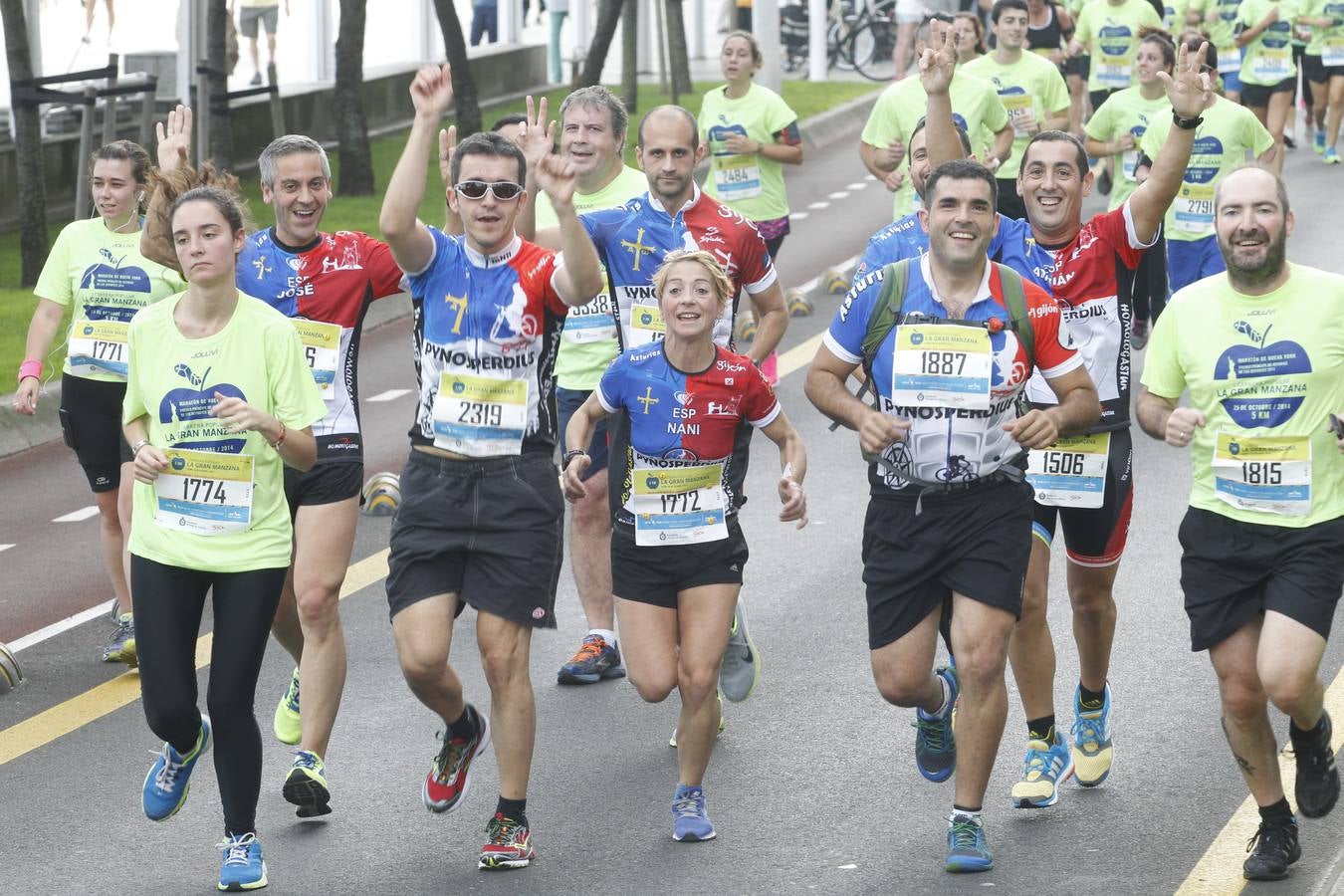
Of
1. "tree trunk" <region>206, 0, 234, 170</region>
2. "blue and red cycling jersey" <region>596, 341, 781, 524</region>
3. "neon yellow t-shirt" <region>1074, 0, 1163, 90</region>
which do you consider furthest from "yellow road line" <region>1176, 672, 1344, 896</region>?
"tree trunk" <region>206, 0, 234, 170</region>

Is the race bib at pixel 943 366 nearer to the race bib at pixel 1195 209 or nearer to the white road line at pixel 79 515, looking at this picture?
the white road line at pixel 79 515

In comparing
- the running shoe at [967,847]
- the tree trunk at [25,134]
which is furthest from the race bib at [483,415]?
the tree trunk at [25,134]

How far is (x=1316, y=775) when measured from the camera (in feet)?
21.3

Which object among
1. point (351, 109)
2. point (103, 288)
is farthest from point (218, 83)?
point (103, 288)

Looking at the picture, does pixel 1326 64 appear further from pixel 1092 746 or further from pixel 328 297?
pixel 328 297

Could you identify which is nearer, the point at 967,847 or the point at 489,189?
the point at 967,847

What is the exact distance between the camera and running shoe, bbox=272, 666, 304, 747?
7.62 meters

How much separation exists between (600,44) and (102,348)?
53.7ft

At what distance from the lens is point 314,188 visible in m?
7.54

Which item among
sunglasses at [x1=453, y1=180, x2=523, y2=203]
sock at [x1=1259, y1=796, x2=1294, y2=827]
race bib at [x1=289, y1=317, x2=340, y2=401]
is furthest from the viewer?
race bib at [x1=289, y1=317, x2=340, y2=401]

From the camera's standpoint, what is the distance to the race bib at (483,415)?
6902 millimetres

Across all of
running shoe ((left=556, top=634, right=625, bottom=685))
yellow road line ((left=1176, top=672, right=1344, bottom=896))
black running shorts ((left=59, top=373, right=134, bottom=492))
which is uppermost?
black running shorts ((left=59, top=373, right=134, bottom=492))

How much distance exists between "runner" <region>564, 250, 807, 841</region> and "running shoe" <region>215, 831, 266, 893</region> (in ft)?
4.32

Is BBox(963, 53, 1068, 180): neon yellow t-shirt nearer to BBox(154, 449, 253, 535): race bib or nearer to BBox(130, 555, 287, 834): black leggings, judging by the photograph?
BBox(154, 449, 253, 535): race bib
